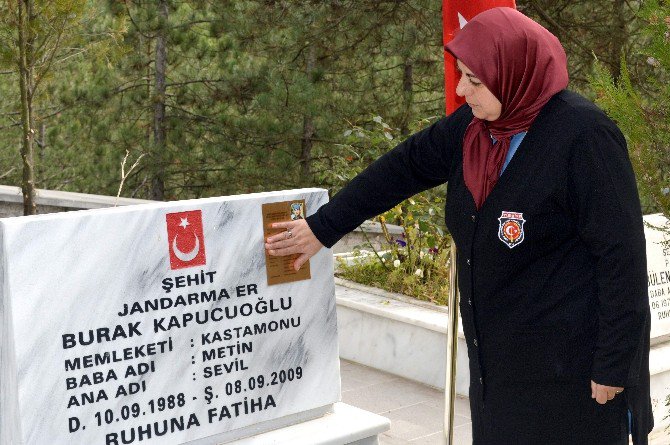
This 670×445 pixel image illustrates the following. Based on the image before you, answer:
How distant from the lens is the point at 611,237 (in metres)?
2.76

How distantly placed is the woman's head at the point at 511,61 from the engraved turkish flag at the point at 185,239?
39.6 inches

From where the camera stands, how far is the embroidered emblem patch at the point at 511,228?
2861mm

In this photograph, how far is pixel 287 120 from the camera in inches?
639

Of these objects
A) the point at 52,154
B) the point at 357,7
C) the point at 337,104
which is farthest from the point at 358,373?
the point at 52,154

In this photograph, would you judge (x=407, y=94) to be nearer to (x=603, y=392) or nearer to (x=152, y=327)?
(x=152, y=327)

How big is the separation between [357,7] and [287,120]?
282 centimetres

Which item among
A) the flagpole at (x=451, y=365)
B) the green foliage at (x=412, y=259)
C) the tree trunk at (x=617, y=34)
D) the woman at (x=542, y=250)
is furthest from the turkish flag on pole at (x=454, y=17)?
the tree trunk at (x=617, y=34)

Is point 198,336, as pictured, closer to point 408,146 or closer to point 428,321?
point 408,146

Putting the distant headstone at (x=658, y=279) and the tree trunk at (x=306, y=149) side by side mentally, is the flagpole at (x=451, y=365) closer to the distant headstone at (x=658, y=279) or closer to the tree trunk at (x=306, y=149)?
the distant headstone at (x=658, y=279)

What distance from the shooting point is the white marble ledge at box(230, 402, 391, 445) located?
3639 millimetres

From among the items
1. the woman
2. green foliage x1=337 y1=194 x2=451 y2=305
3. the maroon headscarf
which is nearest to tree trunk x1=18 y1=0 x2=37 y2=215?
green foliage x1=337 y1=194 x2=451 y2=305

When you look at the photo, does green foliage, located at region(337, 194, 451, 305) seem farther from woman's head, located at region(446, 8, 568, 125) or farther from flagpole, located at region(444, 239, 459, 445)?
woman's head, located at region(446, 8, 568, 125)

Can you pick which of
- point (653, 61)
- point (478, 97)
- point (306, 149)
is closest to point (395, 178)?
point (478, 97)

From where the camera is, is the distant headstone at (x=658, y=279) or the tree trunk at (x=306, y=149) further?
the tree trunk at (x=306, y=149)
